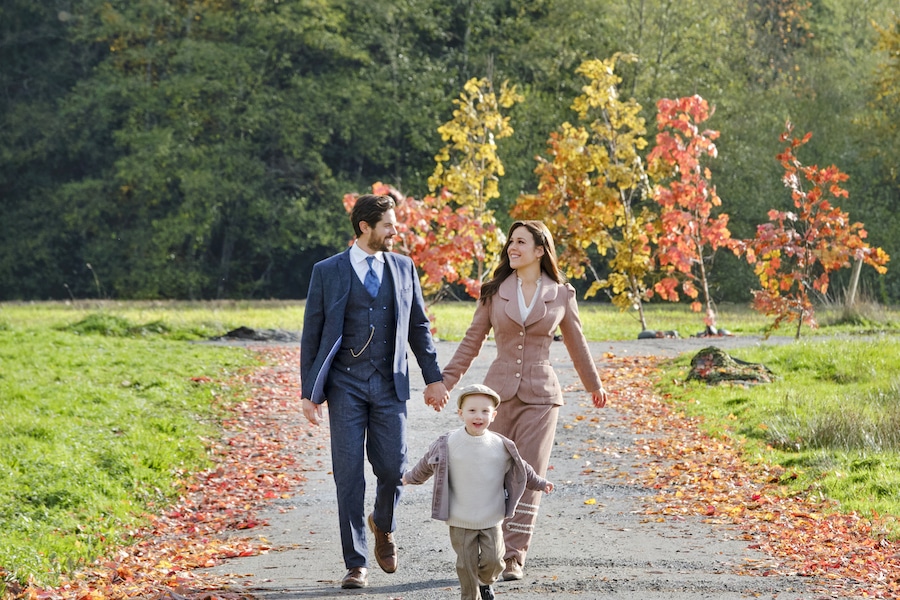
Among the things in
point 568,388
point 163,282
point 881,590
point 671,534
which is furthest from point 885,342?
point 163,282

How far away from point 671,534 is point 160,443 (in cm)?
548

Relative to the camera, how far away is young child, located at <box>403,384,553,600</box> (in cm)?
586

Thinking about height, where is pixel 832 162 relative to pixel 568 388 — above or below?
above

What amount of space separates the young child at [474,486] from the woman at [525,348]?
0.73 meters

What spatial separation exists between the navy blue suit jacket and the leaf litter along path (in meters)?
1.09

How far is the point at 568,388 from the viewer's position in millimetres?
15359

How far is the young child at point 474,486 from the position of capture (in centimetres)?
586

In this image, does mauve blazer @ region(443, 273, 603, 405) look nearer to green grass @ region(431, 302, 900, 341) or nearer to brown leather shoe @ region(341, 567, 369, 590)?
brown leather shoe @ region(341, 567, 369, 590)

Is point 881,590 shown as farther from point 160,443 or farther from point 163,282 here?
point 163,282

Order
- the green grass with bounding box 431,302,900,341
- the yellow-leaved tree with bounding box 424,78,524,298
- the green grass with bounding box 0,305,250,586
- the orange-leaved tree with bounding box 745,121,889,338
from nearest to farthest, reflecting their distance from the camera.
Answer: the green grass with bounding box 0,305,250,586, the orange-leaved tree with bounding box 745,121,889,338, the green grass with bounding box 431,302,900,341, the yellow-leaved tree with bounding box 424,78,524,298

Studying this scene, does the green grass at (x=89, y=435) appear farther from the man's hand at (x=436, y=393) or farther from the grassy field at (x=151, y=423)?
the man's hand at (x=436, y=393)

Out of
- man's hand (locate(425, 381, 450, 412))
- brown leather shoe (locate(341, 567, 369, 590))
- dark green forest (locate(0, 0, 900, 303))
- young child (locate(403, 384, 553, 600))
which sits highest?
dark green forest (locate(0, 0, 900, 303))

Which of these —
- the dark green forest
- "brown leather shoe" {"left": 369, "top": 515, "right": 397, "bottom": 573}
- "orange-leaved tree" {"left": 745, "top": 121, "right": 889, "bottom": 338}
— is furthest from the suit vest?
the dark green forest

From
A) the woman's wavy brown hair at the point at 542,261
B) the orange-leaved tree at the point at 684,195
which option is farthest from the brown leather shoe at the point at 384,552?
the orange-leaved tree at the point at 684,195
